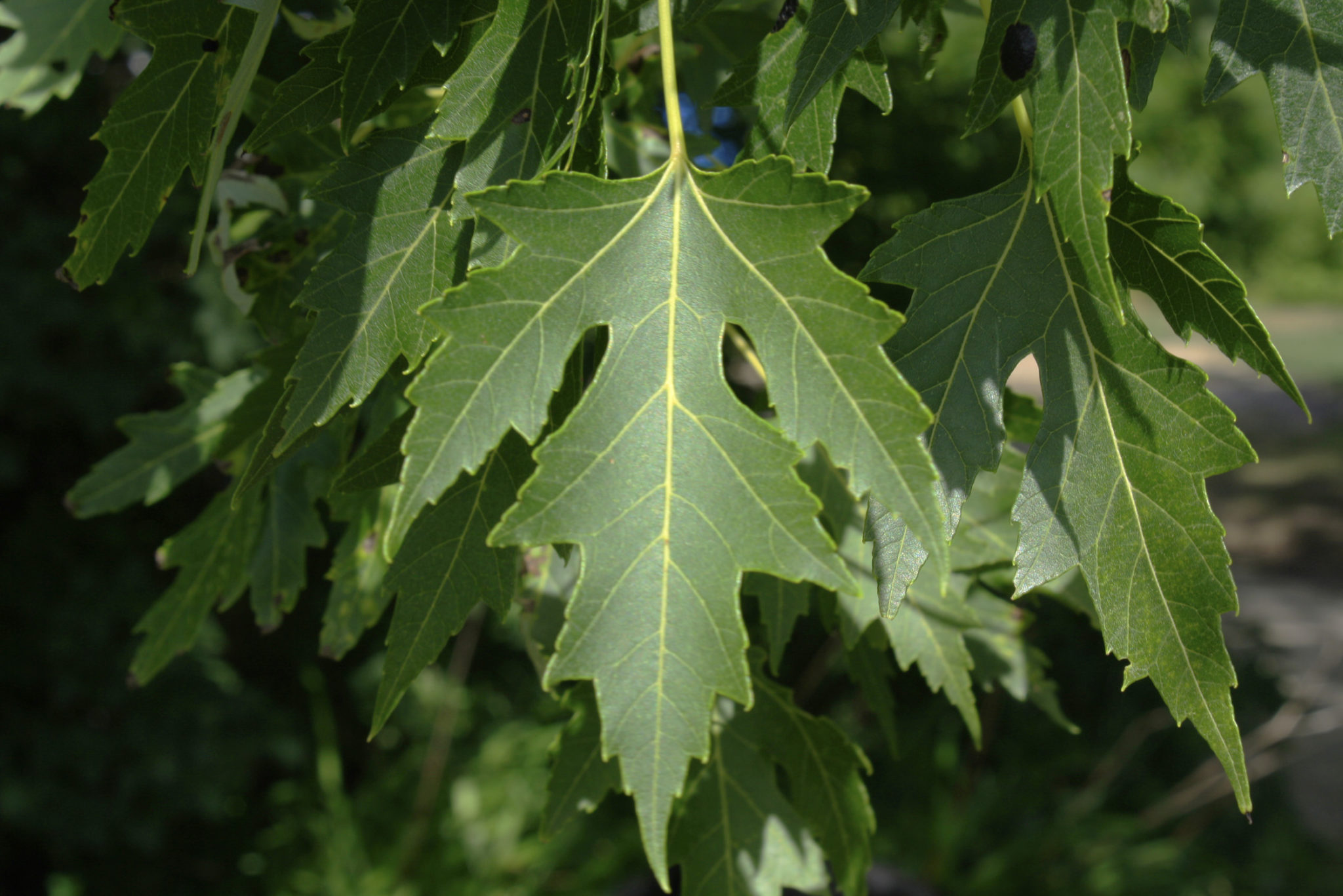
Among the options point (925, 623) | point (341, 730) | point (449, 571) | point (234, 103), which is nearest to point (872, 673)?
point (925, 623)

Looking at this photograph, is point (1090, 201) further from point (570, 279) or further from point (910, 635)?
point (910, 635)

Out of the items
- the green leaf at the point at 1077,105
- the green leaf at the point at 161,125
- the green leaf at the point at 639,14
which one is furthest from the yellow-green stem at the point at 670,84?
the green leaf at the point at 161,125

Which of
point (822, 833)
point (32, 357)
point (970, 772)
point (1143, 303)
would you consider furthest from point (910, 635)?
point (1143, 303)

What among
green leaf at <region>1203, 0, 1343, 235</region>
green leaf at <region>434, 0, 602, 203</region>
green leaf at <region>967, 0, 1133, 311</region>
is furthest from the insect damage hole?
green leaf at <region>434, 0, 602, 203</region>

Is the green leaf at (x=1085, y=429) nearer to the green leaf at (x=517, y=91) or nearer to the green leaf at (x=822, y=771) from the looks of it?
the green leaf at (x=517, y=91)

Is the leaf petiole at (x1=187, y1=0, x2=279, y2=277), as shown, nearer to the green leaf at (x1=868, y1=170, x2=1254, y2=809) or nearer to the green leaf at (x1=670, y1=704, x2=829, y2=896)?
the green leaf at (x1=868, y1=170, x2=1254, y2=809)

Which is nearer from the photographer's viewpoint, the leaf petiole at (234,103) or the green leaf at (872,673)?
the leaf petiole at (234,103)
